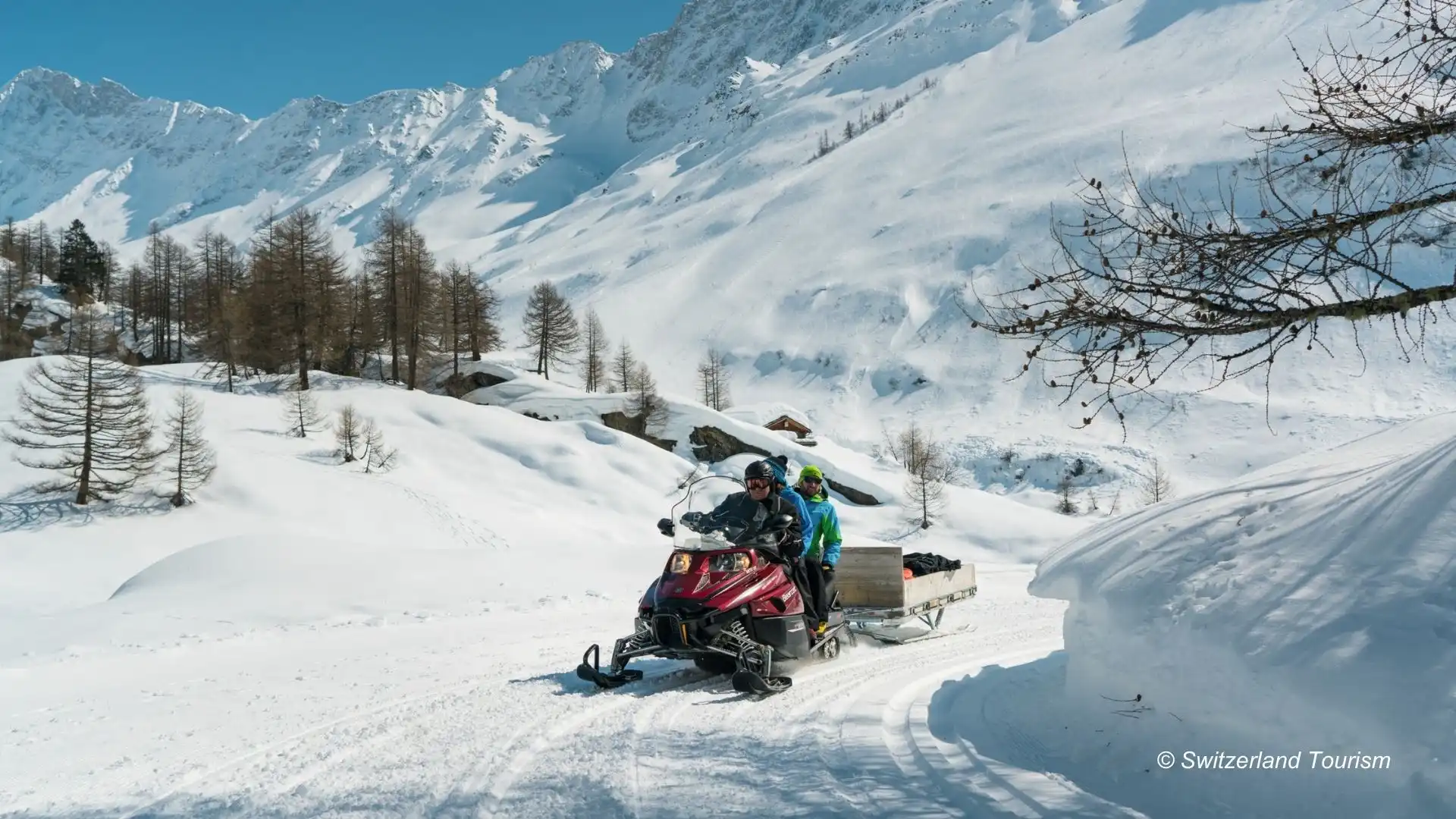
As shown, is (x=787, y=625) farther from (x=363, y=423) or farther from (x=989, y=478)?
(x=989, y=478)

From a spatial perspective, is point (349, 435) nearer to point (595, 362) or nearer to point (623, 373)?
point (595, 362)

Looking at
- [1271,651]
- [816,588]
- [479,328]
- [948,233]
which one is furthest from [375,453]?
[948,233]

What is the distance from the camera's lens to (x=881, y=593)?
35.0ft

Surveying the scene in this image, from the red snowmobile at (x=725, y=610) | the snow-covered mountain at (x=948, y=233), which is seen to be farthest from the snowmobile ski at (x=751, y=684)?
the snow-covered mountain at (x=948, y=233)

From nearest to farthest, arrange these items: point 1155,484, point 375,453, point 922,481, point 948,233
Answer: point 375,453
point 922,481
point 1155,484
point 948,233

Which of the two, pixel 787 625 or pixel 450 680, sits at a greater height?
pixel 787 625

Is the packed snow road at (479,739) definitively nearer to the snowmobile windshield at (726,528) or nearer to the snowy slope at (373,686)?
the snowy slope at (373,686)

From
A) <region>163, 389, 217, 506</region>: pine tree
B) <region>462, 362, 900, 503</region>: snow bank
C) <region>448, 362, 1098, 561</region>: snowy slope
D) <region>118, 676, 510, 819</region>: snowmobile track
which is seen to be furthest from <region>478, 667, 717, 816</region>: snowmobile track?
<region>462, 362, 900, 503</region>: snow bank

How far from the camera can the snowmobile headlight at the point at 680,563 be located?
7.76 meters

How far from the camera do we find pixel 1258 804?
4.04 meters

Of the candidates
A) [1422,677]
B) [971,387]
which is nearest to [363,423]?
[1422,677]

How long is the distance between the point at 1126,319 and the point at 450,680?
708cm

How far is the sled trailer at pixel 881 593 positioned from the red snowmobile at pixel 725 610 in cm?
228

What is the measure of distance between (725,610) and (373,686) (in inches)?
142
